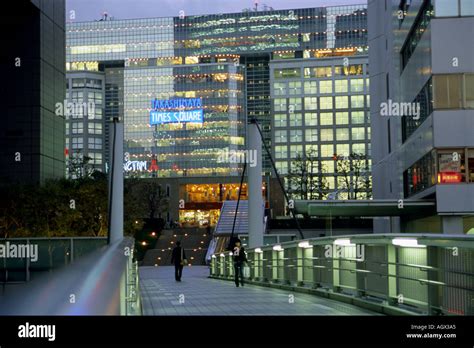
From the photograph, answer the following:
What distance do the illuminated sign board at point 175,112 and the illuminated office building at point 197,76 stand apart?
0.61 feet

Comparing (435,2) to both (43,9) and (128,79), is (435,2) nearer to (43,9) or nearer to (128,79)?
(43,9)

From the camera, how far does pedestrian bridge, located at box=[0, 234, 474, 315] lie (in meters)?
3.58

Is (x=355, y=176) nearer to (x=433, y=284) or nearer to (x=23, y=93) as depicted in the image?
(x=23, y=93)

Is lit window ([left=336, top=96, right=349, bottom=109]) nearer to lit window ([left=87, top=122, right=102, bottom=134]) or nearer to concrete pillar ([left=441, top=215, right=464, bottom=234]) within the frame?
lit window ([left=87, top=122, right=102, bottom=134])

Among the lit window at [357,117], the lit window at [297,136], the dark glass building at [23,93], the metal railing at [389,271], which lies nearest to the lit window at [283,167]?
the lit window at [297,136]

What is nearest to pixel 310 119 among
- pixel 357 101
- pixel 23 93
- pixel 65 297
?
pixel 357 101

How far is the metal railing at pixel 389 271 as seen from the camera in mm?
9516

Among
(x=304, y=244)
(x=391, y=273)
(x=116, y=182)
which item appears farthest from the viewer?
(x=116, y=182)

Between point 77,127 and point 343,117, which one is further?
point 77,127

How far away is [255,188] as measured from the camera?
121 ft

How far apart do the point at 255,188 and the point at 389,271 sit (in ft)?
78.3

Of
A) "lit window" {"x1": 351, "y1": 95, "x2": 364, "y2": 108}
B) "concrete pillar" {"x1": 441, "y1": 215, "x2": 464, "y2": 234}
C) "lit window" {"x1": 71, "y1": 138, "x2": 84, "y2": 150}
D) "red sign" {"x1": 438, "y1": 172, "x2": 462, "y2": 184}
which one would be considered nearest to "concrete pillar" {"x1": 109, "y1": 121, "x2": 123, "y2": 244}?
"red sign" {"x1": 438, "y1": 172, "x2": 462, "y2": 184}
